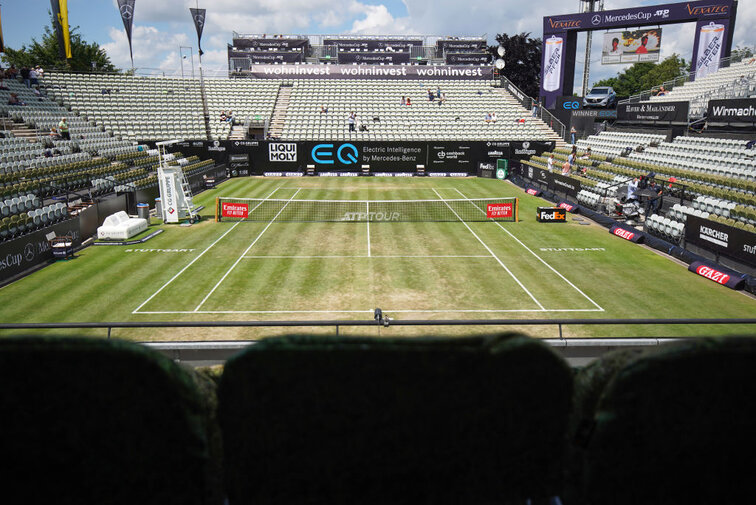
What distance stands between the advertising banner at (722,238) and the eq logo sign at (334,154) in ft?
106

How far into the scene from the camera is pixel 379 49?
7431 centimetres

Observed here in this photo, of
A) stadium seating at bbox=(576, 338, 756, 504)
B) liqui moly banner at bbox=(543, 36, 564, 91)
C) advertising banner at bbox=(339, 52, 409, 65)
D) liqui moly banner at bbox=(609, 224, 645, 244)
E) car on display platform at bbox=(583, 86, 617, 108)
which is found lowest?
liqui moly banner at bbox=(609, 224, 645, 244)

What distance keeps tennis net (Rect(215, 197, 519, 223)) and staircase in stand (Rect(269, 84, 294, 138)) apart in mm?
22756

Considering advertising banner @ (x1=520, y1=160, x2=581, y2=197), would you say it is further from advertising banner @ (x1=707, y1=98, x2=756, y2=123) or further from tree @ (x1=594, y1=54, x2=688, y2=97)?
Answer: tree @ (x1=594, y1=54, x2=688, y2=97)

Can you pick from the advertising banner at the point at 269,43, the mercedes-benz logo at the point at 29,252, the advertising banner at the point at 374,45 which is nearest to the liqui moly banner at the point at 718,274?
the mercedes-benz logo at the point at 29,252

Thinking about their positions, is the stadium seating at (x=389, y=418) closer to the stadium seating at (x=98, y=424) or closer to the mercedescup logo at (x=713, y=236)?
the stadium seating at (x=98, y=424)

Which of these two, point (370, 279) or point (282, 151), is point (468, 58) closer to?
point (282, 151)

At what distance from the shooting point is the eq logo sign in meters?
48.7

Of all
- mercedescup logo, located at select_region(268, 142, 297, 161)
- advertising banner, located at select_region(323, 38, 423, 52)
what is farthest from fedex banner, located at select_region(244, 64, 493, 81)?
mercedescup logo, located at select_region(268, 142, 297, 161)

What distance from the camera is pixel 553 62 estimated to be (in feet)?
170

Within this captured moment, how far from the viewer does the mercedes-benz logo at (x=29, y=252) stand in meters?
19.5

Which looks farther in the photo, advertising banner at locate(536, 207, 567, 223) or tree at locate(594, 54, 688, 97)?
tree at locate(594, 54, 688, 97)

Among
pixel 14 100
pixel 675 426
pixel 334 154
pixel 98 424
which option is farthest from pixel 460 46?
pixel 98 424

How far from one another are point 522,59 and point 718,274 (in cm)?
7452
